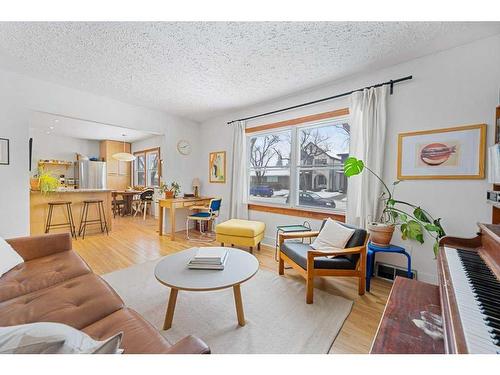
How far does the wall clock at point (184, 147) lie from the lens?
15.2 feet

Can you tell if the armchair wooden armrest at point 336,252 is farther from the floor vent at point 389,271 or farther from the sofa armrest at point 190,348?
the sofa armrest at point 190,348

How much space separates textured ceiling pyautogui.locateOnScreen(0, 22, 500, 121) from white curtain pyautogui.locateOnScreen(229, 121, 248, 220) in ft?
3.31

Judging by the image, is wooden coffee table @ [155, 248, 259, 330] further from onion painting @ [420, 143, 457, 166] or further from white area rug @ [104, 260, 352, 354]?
onion painting @ [420, 143, 457, 166]

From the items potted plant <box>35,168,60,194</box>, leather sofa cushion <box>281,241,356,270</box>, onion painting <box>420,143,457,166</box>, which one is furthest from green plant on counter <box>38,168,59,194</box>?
onion painting <box>420,143,457,166</box>

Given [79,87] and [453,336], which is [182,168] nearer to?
[79,87]

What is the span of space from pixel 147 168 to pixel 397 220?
6.75 m

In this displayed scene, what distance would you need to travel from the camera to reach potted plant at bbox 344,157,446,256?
2135 millimetres

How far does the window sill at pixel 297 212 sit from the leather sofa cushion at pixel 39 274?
8.73 feet

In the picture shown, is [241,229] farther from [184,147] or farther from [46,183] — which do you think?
[46,183]

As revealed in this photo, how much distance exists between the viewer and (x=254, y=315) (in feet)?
5.74

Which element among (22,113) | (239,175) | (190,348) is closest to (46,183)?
(22,113)

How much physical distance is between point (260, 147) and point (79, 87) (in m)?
2.97

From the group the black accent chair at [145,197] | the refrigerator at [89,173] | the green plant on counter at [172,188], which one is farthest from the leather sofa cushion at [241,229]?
the refrigerator at [89,173]

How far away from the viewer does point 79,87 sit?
123 inches
